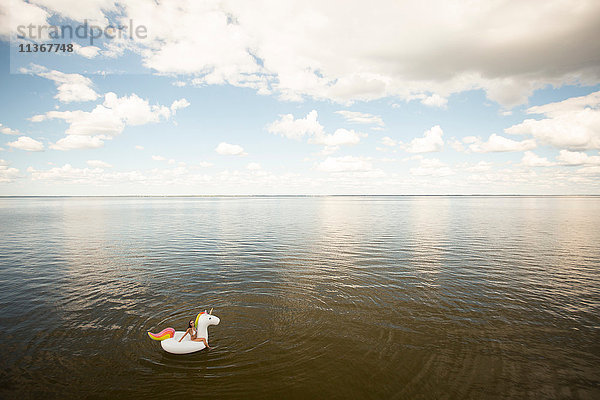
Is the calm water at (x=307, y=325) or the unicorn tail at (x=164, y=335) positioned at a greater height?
the unicorn tail at (x=164, y=335)

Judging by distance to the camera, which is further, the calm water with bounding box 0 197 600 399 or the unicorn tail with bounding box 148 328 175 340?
the unicorn tail with bounding box 148 328 175 340

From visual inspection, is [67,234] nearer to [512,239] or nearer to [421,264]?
[421,264]

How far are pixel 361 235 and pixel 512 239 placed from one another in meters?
21.7

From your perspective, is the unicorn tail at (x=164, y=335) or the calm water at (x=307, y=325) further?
the unicorn tail at (x=164, y=335)

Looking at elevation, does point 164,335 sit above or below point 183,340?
above

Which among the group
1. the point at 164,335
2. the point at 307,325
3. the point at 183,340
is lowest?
the point at 307,325

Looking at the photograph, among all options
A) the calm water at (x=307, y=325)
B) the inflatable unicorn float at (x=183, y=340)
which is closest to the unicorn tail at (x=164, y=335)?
the inflatable unicorn float at (x=183, y=340)

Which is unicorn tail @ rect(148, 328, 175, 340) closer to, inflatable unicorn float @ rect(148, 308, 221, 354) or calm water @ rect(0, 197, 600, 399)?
inflatable unicorn float @ rect(148, 308, 221, 354)

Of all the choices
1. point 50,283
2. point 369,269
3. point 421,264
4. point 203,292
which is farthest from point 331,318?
point 50,283

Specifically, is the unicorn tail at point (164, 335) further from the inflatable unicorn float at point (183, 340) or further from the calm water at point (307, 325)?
the calm water at point (307, 325)

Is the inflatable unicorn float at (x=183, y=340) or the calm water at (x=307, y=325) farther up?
the inflatable unicorn float at (x=183, y=340)

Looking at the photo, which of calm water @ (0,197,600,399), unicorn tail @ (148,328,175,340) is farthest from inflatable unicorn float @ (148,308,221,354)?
calm water @ (0,197,600,399)

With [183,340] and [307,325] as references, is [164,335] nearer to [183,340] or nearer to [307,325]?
[183,340]

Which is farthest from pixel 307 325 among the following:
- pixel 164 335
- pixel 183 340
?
pixel 164 335
